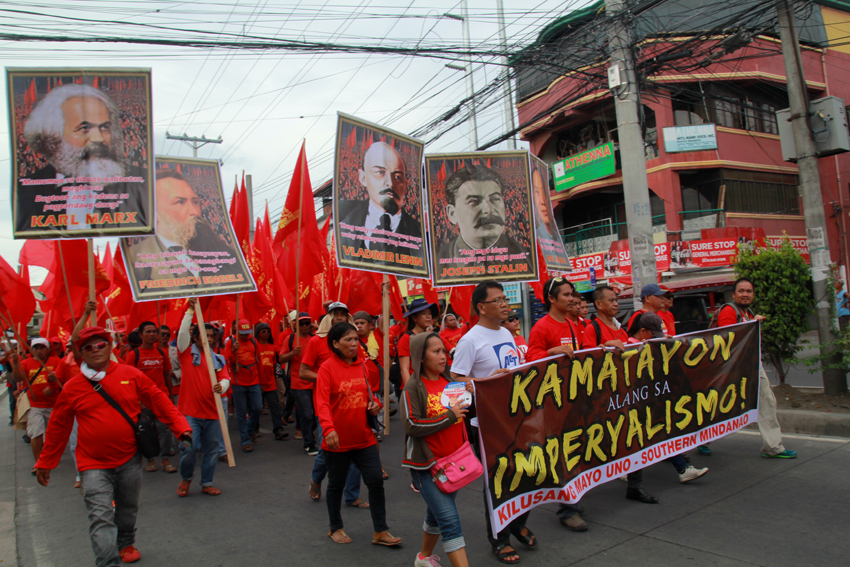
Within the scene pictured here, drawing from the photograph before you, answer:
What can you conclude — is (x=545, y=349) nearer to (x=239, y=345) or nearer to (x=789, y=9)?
(x=239, y=345)

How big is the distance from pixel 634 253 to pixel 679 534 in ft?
18.1

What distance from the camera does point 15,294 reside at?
27.6 ft

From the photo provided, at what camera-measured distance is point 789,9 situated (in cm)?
820

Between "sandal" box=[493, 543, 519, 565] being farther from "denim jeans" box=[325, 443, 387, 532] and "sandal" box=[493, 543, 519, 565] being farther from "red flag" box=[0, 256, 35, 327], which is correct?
"red flag" box=[0, 256, 35, 327]

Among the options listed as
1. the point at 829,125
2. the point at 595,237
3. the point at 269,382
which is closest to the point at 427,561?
the point at 269,382

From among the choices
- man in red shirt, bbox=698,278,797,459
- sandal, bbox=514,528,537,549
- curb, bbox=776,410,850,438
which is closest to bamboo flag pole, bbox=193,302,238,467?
sandal, bbox=514,528,537,549

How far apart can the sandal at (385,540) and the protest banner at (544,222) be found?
497cm

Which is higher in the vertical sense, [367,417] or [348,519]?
[367,417]

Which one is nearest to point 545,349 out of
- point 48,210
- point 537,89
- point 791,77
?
point 48,210

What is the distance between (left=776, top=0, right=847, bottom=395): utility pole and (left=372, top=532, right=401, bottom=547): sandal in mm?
6124

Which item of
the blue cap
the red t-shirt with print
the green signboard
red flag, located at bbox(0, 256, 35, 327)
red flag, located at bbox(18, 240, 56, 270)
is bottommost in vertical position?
the red t-shirt with print

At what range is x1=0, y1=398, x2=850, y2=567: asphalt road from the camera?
3.83m

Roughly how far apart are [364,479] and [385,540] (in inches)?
17.4

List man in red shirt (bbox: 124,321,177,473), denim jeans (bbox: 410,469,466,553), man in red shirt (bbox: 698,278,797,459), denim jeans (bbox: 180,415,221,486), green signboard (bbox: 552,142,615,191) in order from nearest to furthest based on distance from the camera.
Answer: denim jeans (bbox: 410,469,466,553)
man in red shirt (bbox: 698,278,797,459)
denim jeans (bbox: 180,415,221,486)
man in red shirt (bbox: 124,321,177,473)
green signboard (bbox: 552,142,615,191)
